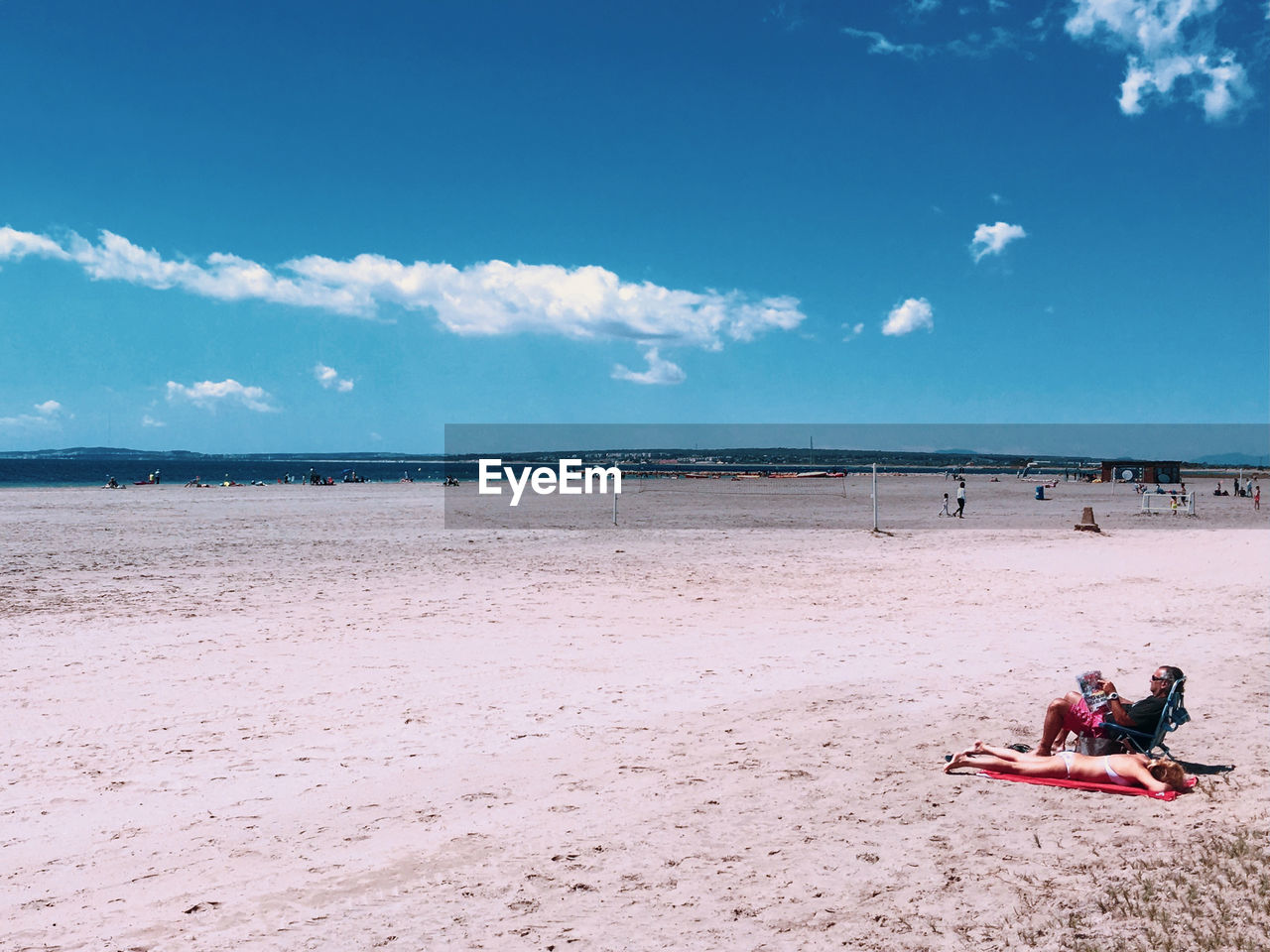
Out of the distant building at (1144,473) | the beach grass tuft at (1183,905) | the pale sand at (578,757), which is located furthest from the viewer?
the distant building at (1144,473)

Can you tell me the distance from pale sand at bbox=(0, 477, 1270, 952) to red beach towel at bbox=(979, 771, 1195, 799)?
0.10 m

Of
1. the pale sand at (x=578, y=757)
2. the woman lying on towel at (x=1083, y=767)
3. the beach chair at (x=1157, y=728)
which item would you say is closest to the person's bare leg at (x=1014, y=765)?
the woman lying on towel at (x=1083, y=767)

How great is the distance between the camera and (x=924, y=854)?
4758 mm

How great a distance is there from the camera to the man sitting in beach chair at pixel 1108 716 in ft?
19.0

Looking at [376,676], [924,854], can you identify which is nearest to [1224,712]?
[924,854]

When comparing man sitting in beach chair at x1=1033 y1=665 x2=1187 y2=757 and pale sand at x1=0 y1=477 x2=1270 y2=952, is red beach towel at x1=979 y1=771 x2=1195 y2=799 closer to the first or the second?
pale sand at x1=0 y1=477 x2=1270 y2=952

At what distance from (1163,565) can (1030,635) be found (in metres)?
8.29

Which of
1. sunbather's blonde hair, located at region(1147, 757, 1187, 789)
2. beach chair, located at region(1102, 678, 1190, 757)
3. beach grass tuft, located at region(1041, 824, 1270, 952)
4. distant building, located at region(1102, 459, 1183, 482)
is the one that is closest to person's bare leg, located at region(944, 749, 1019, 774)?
beach chair, located at region(1102, 678, 1190, 757)

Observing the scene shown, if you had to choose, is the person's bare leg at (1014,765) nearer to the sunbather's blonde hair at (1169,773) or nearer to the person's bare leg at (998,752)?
the person's bare leg at (998,752)

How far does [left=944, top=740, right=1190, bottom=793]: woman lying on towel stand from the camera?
5.53 meters

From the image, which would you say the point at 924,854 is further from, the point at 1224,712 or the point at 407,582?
the point at 407,582

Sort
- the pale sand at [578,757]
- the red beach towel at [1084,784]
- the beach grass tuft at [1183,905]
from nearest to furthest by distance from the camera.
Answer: the beach grass tuft at [1183,905]
the pale sand at [578,757]
the red beach towel at [1084,784]

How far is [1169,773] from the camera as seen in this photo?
18.2ft

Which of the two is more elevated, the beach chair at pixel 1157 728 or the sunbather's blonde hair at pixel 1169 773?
the beach chair at pixel 1157 728
